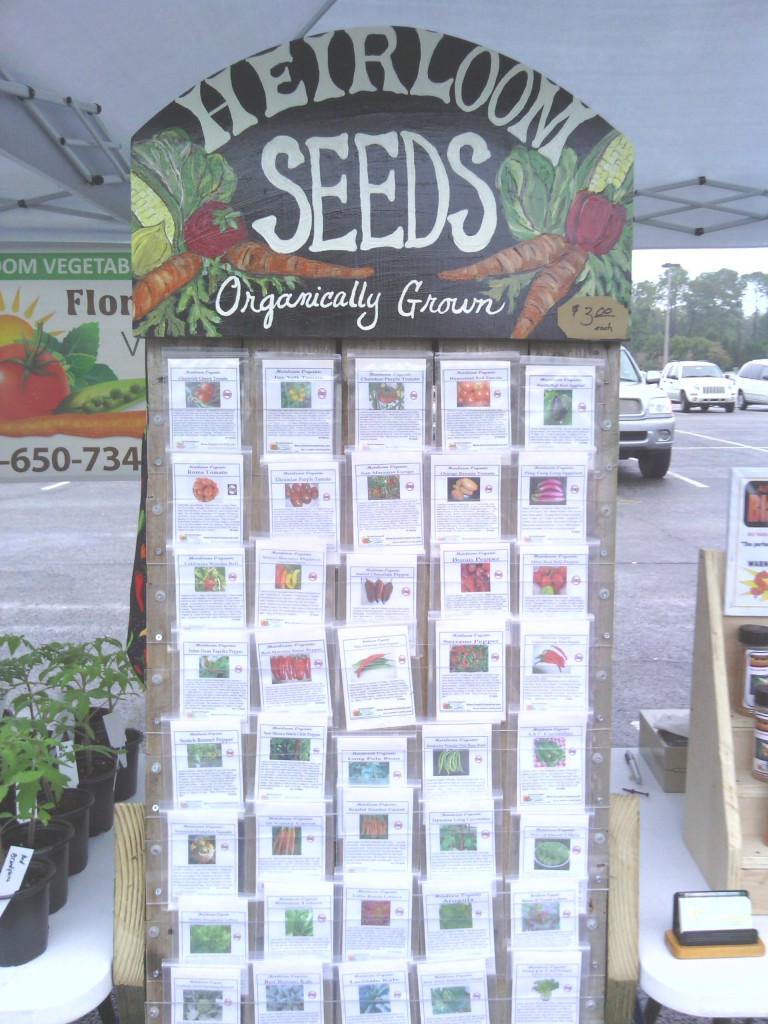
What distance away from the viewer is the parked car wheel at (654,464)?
12.1 meters

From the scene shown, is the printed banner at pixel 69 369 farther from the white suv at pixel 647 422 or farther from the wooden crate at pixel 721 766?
the white suv at pixel 647 422

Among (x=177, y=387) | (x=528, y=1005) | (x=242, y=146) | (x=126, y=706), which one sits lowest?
(x=126, y=706)

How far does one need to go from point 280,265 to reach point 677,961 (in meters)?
1.43

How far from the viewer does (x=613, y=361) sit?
5.49 ft

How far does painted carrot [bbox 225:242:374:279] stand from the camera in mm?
1586

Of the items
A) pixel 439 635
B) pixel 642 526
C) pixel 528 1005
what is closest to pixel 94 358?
pixel 439 635

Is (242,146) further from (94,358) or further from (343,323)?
(94,358)

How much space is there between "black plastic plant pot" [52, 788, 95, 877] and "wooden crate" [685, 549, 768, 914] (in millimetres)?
1334

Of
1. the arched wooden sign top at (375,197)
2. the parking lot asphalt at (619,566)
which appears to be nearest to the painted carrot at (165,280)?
the arched wooden sign top at (375,197)

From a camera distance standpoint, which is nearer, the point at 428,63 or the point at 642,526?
the point at 428,63

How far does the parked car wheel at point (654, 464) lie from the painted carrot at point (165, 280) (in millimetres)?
11170

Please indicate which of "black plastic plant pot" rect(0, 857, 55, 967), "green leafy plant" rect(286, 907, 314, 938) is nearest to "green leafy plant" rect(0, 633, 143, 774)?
"black plastic plant pot" rect(0, 857, 55, 967)

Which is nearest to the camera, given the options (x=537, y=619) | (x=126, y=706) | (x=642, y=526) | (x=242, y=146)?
(x=242, y=146)

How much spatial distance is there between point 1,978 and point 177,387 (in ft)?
3.57
